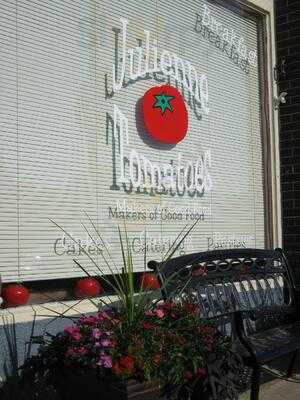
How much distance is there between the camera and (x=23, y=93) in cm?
415

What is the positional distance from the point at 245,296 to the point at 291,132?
2505 millimetres

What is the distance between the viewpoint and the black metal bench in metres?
3.99

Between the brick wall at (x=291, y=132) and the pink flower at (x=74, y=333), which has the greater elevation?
the brick wall at (x=291, y=132)

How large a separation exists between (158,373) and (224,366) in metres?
0.40

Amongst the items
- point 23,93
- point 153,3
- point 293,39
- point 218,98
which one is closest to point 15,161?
point 23,93

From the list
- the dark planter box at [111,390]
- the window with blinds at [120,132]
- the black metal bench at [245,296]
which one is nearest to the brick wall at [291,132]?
the window with blinds at [120,132]

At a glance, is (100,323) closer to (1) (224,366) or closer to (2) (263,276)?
(1) (224,366)

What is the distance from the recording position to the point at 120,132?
16.1ft

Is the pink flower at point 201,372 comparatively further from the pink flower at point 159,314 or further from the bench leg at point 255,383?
the bench leg at point 255,383

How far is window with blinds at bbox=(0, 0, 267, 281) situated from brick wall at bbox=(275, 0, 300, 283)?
0.33 meters

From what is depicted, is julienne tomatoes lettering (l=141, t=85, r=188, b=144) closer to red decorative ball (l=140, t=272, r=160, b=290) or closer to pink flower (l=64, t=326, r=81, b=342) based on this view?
red decorative ball (l=140, t=272, r=160, b=290)

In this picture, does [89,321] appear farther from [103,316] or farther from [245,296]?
[245,296]

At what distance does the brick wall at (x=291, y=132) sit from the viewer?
662 cm

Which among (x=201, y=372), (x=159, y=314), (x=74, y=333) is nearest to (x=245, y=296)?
(x=159, y=314)
